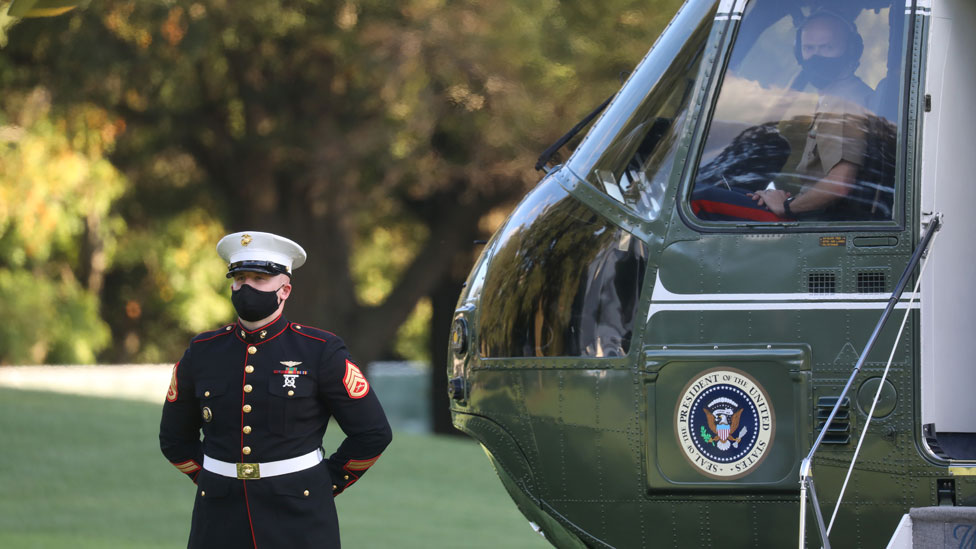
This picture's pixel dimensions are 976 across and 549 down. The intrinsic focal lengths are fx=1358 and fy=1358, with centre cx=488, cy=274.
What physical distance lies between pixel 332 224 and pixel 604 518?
14.7 metres

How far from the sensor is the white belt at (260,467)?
4.80 metres

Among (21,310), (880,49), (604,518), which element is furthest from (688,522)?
(21,310)

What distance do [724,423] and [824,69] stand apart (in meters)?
1.45

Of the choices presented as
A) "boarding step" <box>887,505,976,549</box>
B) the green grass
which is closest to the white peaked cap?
"boarding step" <box>887,505,976,549</box>

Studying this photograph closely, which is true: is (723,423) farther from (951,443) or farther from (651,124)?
(651,124)

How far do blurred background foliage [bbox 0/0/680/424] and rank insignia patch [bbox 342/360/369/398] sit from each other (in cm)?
1056

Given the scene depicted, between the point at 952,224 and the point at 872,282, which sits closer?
the point at 872,282

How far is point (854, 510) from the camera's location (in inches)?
200

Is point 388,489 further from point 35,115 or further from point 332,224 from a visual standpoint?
point 35,115

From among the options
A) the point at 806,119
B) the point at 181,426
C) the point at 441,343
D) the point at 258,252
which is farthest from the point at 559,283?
the point at 441,343

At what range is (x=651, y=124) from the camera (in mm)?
5574

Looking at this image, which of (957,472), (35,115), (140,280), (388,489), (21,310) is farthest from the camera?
(140,280)

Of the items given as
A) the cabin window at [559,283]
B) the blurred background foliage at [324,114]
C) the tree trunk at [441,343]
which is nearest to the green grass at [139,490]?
the blurred background foliage at [324,114]

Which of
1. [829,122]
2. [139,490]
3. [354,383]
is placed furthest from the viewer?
[139,490]
